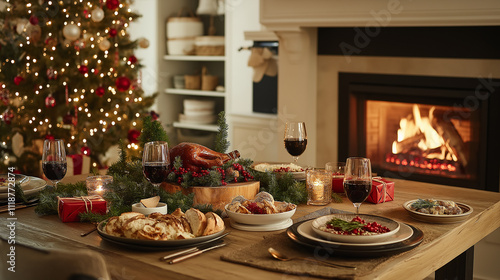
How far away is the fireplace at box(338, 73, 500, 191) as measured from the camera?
Result: 11.3ft

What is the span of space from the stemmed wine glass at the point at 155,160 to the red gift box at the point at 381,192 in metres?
0.64

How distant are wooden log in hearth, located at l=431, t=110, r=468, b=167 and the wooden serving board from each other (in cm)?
206

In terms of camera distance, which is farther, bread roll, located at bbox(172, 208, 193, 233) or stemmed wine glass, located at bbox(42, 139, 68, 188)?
stemmed wine glass, located at bbox(42, 139, 68, 188)

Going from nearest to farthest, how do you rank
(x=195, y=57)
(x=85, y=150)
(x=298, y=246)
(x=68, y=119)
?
(x=298, y=246)
(x=68, y=119)
(x=85, y=150)
(x=195, y=57)

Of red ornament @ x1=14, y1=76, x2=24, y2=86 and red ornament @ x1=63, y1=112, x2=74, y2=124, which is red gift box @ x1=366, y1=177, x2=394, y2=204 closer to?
red ornament @ x1=63, y1=112, x2=74, y2=124

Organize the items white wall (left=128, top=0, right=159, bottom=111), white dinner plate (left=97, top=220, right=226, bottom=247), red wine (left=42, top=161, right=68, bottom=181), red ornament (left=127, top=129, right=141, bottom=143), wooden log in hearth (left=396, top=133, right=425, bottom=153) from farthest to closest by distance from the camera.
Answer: white wall (left=128, top=0, right=159, bottom=111) → red ornament (left=127, top=129, right=141, bottom=143) → wooden log in hearth (left=396, top=133, right=425, bottom=153) → red wine (left=42, top=161, right=68, bottom=181) → white dinner plate (left=97, top=220, right=226, bottom=247)

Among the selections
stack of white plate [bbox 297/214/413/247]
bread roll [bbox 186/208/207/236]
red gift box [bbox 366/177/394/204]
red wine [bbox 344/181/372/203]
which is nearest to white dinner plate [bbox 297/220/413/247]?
stack of white plate [bbox 297/214/413/247]

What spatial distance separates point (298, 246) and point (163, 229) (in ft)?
1.04

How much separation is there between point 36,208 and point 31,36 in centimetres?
255

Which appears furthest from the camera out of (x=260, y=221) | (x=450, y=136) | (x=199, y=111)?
(x=199, y=111)

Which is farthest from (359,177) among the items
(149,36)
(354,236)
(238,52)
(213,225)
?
(149,36)

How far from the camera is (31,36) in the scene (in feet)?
13.6

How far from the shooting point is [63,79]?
4297 mm

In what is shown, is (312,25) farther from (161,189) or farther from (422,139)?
(161,189)
